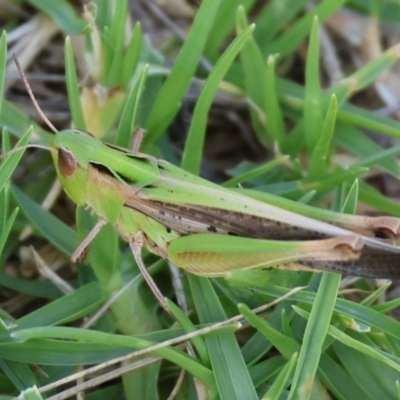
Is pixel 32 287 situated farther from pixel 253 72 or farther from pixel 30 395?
pixel 253 72

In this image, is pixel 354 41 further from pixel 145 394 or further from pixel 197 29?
pixel 145 394

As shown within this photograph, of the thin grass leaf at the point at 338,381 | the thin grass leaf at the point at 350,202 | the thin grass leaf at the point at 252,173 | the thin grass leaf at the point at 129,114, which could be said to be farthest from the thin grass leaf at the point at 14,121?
the thin grass leaf at the point at 338,381

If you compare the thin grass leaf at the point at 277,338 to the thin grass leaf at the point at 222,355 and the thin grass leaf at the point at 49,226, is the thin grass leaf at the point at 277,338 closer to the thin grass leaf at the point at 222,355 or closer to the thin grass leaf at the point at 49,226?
the thin grass leaf at the point at 222,355

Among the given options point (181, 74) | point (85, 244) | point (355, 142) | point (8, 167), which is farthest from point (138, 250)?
point (355, 142)

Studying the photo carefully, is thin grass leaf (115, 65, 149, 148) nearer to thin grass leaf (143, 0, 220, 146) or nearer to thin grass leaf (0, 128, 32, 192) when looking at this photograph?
thin grass leaf (143, 0, 220, 146)

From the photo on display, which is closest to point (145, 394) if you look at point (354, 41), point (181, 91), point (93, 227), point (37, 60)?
point (93, 227)

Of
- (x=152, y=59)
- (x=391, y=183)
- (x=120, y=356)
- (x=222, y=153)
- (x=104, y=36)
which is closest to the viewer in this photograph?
(x=120, y=356)
